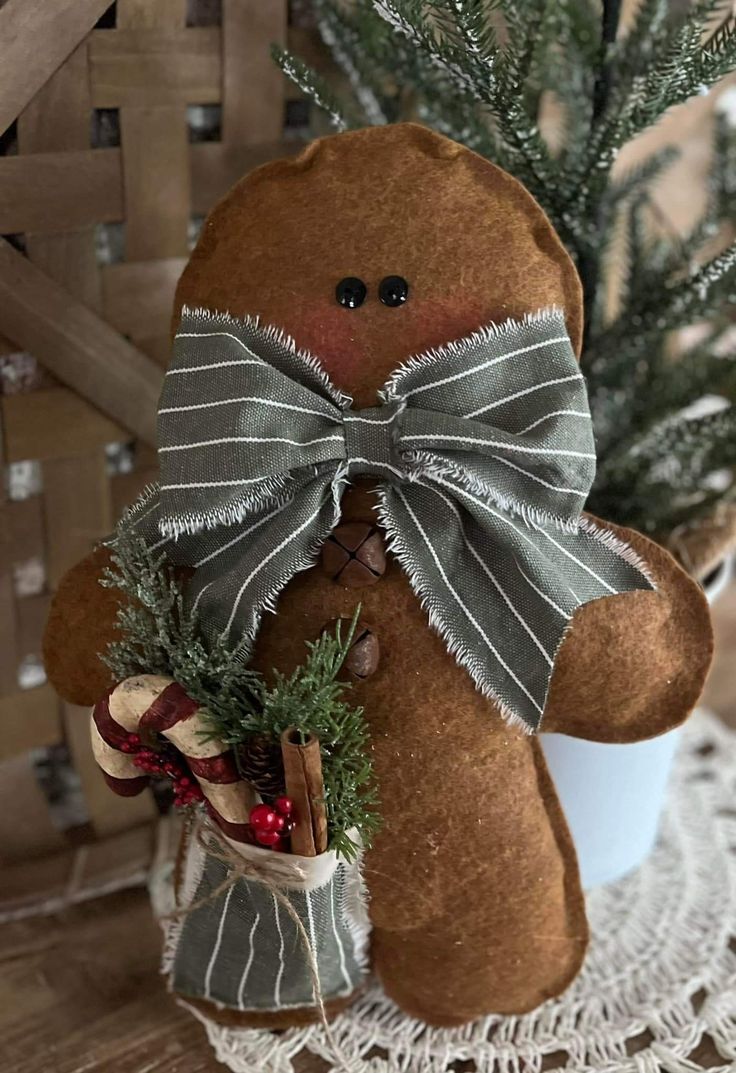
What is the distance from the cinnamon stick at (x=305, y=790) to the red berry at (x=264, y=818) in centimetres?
1

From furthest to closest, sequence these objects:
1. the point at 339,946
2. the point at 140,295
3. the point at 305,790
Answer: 1. the point at 140,295
2. the point at 339,946
3. the point at 305,790

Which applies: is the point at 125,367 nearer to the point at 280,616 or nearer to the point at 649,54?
the point at 280,616

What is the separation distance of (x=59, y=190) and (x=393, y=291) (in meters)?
0.24

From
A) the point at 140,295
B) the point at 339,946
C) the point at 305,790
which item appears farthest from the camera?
the point at 140,295

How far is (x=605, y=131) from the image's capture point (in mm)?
581

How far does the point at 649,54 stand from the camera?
64cm

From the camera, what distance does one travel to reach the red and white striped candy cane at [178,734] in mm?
456

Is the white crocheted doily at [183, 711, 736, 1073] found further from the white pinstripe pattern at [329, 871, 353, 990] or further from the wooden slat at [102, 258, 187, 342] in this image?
the wooden slat at [102, 258, 187, 342]

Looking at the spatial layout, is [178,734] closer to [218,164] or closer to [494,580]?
[494,580]

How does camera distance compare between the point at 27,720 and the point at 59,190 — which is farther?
the point at 27,720

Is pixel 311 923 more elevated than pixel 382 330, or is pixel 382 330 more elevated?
pixel 382 330

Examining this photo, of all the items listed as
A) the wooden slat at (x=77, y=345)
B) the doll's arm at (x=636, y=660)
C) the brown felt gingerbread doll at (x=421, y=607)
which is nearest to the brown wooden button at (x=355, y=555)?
the brown felt gingerbread doll at (x=421, y=607)

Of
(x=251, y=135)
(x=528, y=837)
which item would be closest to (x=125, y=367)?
(x=251, y=135)

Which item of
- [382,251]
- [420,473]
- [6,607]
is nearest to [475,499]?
[420,473]
